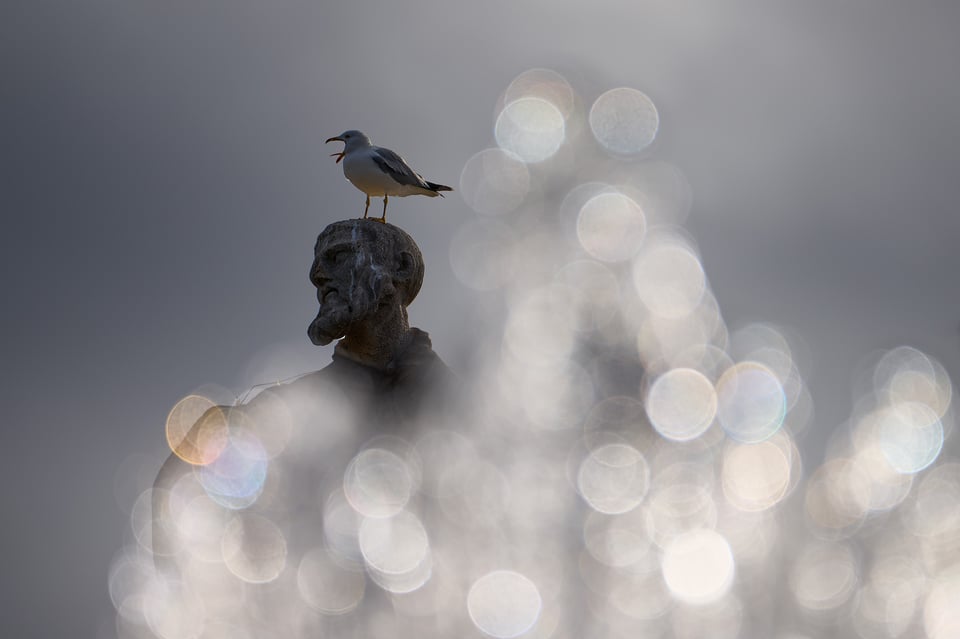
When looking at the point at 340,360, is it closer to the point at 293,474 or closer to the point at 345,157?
the point at 293,474

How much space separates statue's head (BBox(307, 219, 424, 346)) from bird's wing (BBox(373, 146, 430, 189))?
1.92 metres

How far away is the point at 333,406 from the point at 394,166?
140 inches

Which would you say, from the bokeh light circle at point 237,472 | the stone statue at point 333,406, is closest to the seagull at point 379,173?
the stone statue at point 333,406

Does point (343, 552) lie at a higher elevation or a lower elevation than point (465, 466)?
lower

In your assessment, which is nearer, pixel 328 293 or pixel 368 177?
pixel 328 293

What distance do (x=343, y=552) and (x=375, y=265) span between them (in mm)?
2754

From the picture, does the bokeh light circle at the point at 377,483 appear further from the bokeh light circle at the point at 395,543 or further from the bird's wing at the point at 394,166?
the bird's wing at the point at 394,166

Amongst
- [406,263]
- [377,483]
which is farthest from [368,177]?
[377,483]

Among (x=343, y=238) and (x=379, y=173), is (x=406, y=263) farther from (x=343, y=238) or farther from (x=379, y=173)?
(x=379, y=173)

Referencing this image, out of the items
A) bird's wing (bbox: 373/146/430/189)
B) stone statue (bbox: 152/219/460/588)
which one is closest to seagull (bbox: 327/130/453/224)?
bird's wing (bbox: 373/146/430/189)

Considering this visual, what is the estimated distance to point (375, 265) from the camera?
984cm

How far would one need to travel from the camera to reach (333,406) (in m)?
9.58

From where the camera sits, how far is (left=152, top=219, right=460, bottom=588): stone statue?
9.04m

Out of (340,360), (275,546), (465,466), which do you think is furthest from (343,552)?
(340,360)
